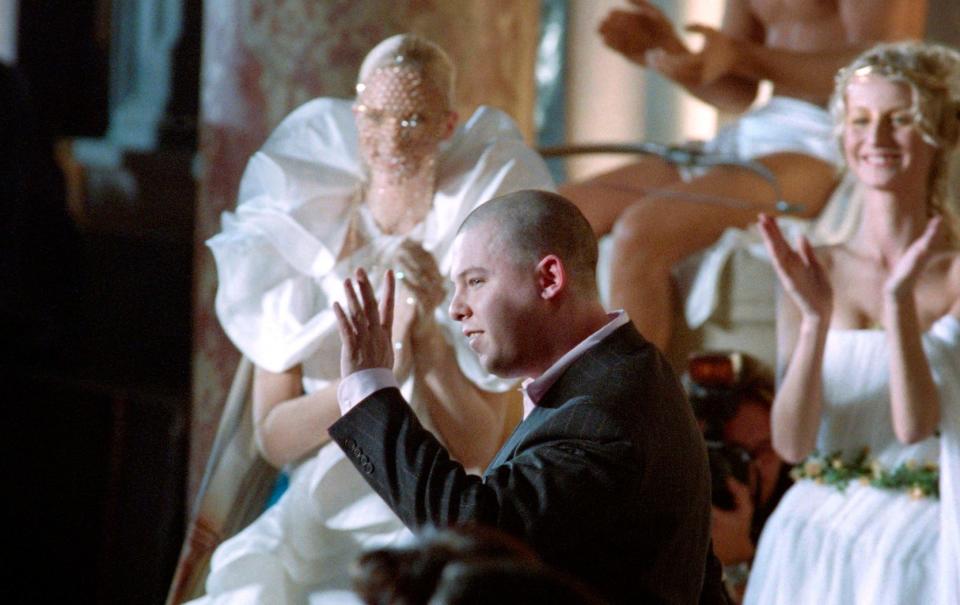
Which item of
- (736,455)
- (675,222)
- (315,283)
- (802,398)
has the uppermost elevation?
(315,283)

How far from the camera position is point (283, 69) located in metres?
4.55

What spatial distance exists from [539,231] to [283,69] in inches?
88.4

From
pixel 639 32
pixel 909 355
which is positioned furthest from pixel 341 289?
pixel 639 32

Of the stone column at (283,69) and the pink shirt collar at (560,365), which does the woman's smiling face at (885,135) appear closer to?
the stone column at (283,69)

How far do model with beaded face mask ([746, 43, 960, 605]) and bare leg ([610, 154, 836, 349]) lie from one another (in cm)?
62

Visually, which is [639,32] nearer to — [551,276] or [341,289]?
[341,289]

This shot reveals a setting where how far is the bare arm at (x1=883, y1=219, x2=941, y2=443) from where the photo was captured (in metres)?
3.45

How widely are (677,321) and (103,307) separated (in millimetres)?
3165

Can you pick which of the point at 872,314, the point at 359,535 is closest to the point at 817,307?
the point at 872,314

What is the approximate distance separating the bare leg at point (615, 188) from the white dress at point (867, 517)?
38.4 inches

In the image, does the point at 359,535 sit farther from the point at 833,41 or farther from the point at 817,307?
the point at 833,41

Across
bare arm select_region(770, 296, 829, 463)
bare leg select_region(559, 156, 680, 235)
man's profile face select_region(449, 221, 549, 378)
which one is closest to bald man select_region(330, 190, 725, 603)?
man's profile face select_region(449, 221, 549, 378)

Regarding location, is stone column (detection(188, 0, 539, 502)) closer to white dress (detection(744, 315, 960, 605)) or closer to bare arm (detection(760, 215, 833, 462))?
bare arm (detection(760, 215, 833, 462))

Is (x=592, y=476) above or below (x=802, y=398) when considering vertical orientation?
above
